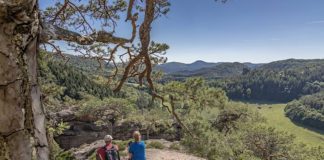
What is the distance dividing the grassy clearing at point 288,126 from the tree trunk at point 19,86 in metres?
86.9

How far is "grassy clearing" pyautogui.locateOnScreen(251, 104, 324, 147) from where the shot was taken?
102 m

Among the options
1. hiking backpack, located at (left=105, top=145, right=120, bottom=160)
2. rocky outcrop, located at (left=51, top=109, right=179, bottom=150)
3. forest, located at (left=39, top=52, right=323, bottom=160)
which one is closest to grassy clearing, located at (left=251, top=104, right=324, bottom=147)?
rocky outcrop, located at (left=51, top=109, right=179, bottom=150)

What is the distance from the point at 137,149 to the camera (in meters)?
7.52

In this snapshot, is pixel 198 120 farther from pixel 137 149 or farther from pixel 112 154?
pixel 112 154

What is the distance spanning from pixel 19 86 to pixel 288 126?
128 meters

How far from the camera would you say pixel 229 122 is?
40.0 metres

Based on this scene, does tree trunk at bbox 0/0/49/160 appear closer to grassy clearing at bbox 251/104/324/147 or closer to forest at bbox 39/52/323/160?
forest at bbox 39/52/323/160

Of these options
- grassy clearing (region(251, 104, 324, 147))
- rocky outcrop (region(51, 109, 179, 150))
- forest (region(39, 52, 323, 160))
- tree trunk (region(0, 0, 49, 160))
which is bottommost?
grassy clearing (region(251, 104, 324, 147))

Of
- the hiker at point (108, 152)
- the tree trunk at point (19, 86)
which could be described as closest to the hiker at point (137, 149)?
the hiker at point (108, 152)

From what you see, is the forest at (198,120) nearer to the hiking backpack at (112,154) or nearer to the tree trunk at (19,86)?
the hiking backpack at (112,154)

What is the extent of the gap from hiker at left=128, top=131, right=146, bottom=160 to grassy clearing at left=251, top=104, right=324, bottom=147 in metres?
82.4

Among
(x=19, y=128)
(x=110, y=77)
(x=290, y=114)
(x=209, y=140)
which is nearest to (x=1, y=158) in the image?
(x=19, y=128)

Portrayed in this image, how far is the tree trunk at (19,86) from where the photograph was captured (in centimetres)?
278

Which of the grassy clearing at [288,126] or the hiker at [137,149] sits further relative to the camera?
the grassy clearing at [288,126]
